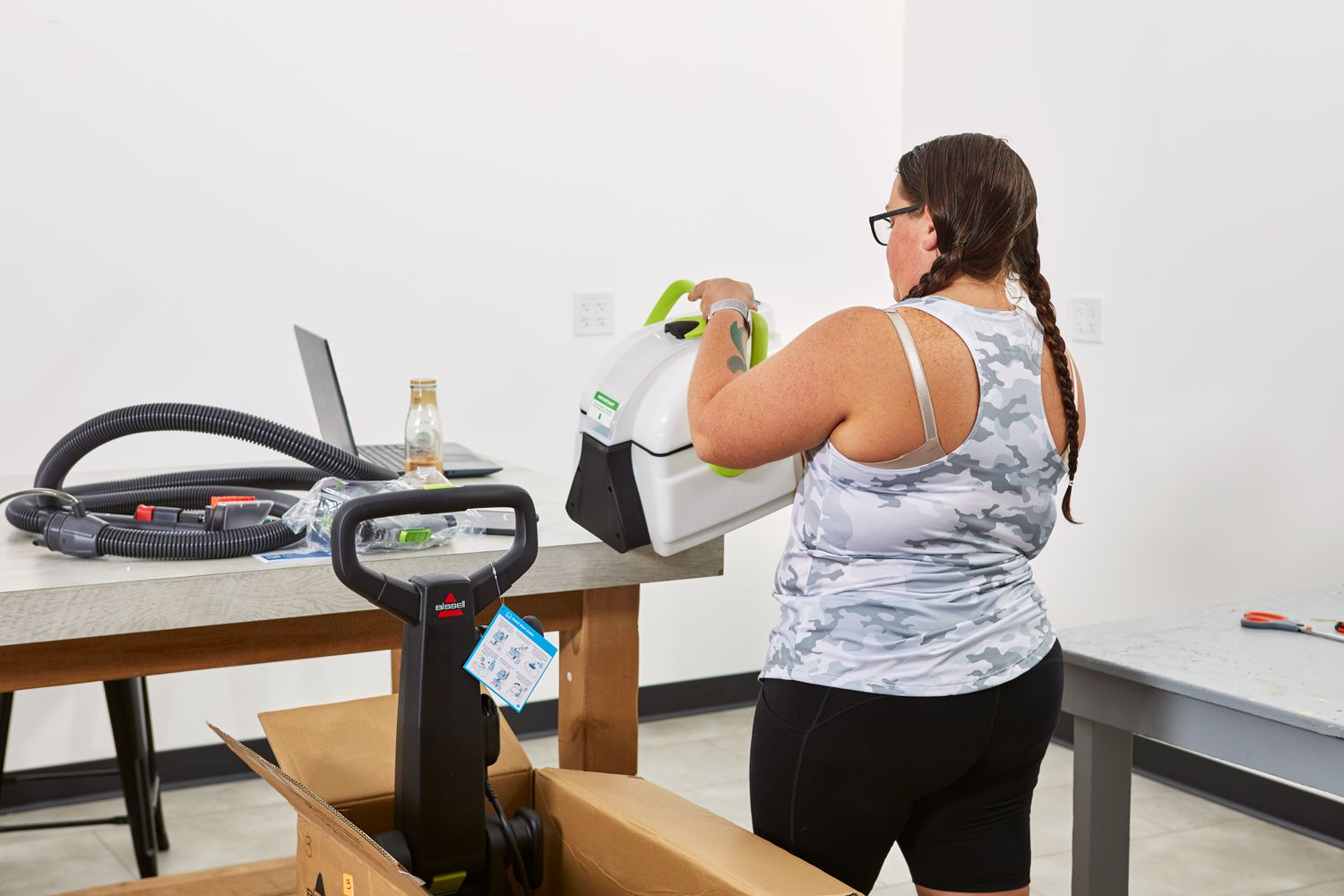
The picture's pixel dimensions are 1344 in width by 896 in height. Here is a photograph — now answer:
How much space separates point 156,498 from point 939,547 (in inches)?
40.4

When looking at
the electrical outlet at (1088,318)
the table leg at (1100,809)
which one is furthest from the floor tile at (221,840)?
the electrical outlet at (1088,318)

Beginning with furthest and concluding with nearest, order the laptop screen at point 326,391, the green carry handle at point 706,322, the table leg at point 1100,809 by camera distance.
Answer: the laptop screen at point 326,391 < the table leg at point 1100,809 < the green carry handle at point 706,322

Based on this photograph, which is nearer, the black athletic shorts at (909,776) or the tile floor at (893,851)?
the black athletic shorts at (909,776)

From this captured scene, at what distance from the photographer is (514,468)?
2195 mm

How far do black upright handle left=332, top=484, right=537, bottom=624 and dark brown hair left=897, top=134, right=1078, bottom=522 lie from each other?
49 centimetres

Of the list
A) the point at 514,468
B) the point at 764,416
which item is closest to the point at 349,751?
the point at 764,416

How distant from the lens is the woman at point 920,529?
4.07 feet

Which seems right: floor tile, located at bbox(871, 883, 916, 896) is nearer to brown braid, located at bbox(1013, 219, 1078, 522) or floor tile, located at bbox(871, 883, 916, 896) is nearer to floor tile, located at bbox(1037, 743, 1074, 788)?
floor tile, located at bbox(1037, 743, 1074, 788)

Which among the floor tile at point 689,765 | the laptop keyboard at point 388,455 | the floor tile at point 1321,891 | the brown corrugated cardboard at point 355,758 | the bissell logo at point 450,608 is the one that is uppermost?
the laptop keyboard at point 388,455

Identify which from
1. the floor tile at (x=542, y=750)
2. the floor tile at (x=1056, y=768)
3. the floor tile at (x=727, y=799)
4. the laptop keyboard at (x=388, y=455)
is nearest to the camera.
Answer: the laptop keyboard at (x=388, y=455)

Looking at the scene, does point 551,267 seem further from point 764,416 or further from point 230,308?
point 764,416

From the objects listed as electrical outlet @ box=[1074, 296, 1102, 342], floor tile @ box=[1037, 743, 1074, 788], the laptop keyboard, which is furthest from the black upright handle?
electrical outlet @ box=[1074, 296, 1102, 342]

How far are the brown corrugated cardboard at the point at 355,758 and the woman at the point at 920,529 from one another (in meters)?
0.30

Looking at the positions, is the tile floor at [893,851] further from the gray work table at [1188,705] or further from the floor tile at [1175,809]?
the gray work table at [1188,705]
